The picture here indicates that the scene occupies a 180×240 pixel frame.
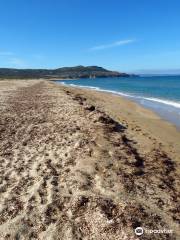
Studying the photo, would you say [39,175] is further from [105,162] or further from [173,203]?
[173,203]

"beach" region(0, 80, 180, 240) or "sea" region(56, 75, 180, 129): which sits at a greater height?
"beach" region(0, 80, 180, 240)

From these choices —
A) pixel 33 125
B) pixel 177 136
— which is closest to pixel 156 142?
pixel 177 136

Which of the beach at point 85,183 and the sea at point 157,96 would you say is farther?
the sea at point 157,96

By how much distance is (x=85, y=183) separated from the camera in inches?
323

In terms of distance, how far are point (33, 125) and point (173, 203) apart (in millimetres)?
9136

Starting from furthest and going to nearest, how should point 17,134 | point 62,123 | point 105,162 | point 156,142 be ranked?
point 62,123 → point 156,142 → point 17,134 → point 105,162

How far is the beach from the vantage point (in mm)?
6238

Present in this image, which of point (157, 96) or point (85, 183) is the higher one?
point (85, 183)

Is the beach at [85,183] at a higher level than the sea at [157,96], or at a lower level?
higher

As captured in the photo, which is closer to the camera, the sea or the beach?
the beach

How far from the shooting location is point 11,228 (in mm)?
6129

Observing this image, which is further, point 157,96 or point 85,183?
point 157,96

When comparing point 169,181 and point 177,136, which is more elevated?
point 169,181

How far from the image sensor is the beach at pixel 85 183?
624 cm
